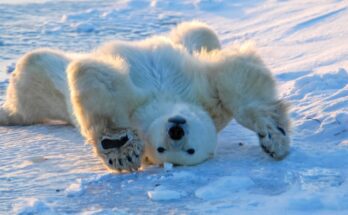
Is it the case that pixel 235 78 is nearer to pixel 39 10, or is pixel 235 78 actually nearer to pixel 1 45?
pixel 1 45

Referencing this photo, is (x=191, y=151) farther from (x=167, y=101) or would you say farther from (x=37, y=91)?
(x=37, y=91)

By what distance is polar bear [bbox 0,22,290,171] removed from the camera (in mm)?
3533

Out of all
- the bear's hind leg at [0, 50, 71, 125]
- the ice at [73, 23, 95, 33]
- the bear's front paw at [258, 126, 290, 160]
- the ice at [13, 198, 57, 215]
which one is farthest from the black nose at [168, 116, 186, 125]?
the ice at [73, 23, 95, 33]

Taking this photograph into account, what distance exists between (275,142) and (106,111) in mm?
859

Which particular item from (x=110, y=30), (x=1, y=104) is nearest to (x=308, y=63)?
(x=1, y=104)

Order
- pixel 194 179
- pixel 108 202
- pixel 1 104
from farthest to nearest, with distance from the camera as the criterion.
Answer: pixel 1 104, pixel 194 179, pixel 108 202

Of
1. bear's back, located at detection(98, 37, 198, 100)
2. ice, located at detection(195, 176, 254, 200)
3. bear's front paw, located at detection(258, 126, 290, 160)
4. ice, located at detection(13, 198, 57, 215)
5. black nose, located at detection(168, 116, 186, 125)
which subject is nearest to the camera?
ice, located at detection(13, 198, 57, 215)

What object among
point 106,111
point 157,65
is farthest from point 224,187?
point 157,65

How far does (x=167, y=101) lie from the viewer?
388cm

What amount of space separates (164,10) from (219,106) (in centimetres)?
675

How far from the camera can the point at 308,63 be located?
230 inches

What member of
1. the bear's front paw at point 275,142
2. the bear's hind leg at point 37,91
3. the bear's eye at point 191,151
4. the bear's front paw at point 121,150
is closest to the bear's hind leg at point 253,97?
the bear's front paw at point 275,142

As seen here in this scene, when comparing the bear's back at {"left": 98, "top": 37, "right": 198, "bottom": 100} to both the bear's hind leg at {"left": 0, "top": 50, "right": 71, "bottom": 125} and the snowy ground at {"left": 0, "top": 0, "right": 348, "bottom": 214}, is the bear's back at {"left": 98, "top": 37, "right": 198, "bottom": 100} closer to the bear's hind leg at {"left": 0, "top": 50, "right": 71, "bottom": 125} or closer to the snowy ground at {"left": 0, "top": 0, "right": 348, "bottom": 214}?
the snowy ground at {"left": 0, "top": 0, "right": 348, "bottom": 214}

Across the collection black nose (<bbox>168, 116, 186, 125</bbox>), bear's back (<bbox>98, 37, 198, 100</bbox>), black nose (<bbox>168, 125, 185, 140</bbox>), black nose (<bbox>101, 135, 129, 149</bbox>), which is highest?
bear's back (<bbox>98, 37, 198, 100</bbox>)
